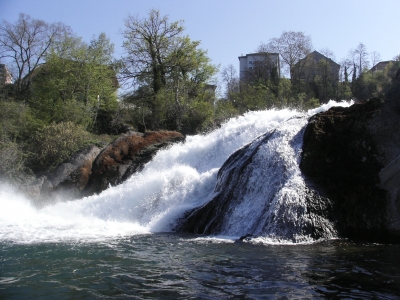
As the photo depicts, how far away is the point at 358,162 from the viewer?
11.4 m

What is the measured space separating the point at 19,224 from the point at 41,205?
4.37 meters

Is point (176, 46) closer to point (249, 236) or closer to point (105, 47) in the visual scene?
point (105, 47)

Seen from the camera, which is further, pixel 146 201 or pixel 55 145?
pixel 55 145

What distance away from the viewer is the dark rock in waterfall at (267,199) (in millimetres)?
10328

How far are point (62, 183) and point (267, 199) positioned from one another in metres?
11.1

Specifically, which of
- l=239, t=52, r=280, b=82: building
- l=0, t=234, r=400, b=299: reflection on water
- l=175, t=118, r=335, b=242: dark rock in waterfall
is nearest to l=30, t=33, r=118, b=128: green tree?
l=175, t=118, r=335, b=242: dark rock in waterfall

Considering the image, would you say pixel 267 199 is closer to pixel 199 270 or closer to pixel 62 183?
pixel 199 270

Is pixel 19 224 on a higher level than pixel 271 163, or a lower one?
lower

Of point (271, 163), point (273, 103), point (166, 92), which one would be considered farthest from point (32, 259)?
point (273, 103)

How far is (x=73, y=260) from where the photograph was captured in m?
8.55

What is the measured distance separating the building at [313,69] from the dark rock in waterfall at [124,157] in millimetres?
32905

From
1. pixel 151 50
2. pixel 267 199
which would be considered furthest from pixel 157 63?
pixel 267 199

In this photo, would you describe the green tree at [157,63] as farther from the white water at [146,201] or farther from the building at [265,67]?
the building at [265,67]

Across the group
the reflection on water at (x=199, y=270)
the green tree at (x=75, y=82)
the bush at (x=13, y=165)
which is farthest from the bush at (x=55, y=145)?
the reflection on water at (x=199, y=270)
